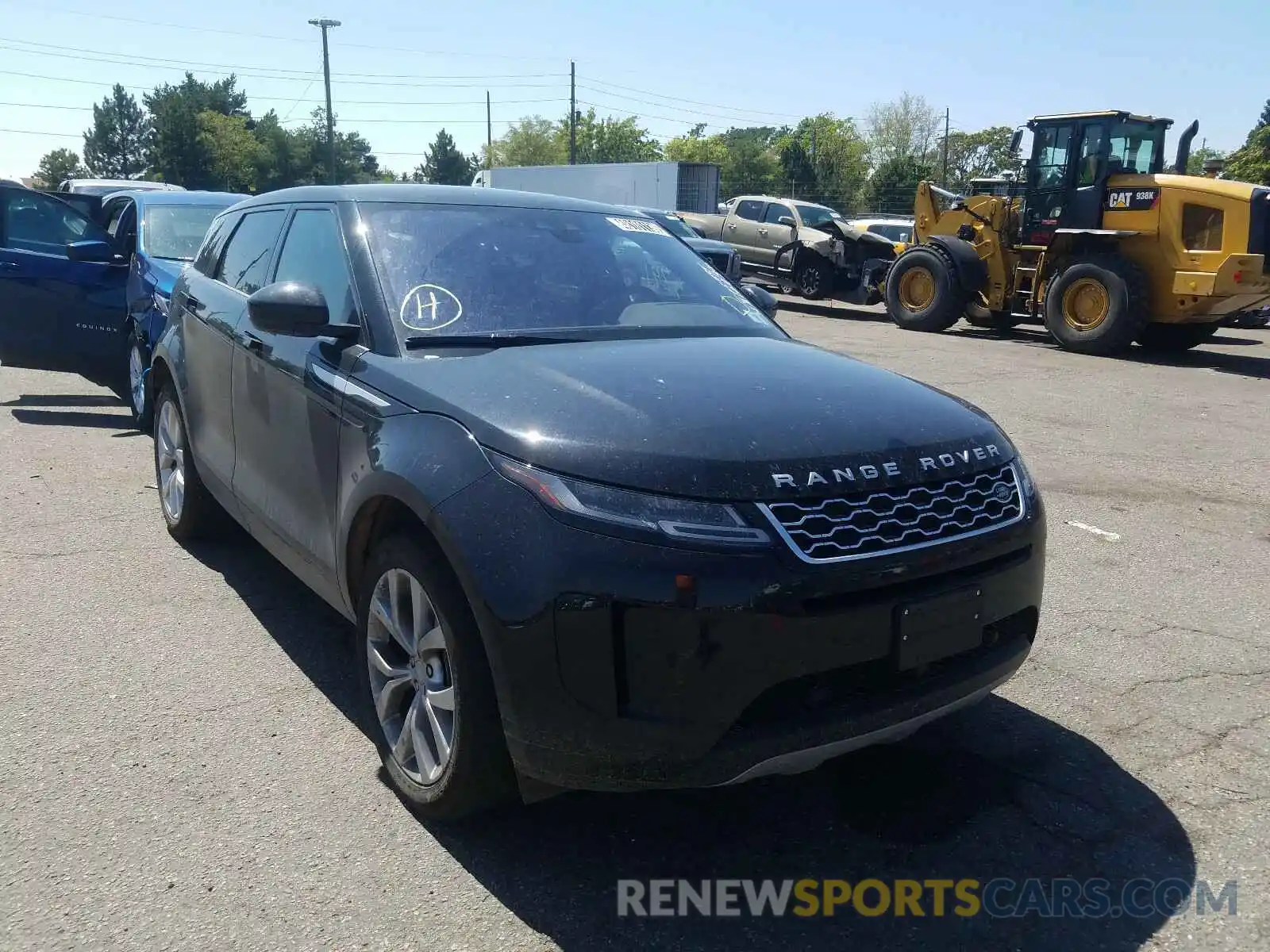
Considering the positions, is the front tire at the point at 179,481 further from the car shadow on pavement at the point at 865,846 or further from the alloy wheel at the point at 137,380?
the car shadow on pavement at the point at 865,846

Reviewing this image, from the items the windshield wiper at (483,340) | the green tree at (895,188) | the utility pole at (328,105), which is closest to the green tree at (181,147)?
the utility pole at (328,105)

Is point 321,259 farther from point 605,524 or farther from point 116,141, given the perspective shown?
point 116,141

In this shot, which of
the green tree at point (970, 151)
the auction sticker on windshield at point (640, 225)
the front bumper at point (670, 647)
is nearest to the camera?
the front bumper at point (670, 647)

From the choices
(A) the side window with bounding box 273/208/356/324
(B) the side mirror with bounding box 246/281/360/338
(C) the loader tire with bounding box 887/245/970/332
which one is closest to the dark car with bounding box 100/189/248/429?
(A) the side window with bounding box 273/208/356/324

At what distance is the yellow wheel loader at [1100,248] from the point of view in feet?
42.4

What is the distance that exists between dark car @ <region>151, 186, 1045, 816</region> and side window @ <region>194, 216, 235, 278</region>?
147 cm

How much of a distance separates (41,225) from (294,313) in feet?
21.3

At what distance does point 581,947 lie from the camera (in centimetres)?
244

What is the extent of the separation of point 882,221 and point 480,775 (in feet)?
89.1

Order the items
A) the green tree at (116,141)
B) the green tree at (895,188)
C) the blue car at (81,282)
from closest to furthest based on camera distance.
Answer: the blue car at (81,282), the green tree at (895,188), the green tree at (116,141)

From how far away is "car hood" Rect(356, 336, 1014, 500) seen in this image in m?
2.45

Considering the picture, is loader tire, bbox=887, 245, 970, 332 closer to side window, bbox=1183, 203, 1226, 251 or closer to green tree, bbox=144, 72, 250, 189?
side window, bbox=1183, 203, 1226, 251

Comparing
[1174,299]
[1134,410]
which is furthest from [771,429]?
[1174,299]

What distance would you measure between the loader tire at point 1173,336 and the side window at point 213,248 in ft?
41.4
